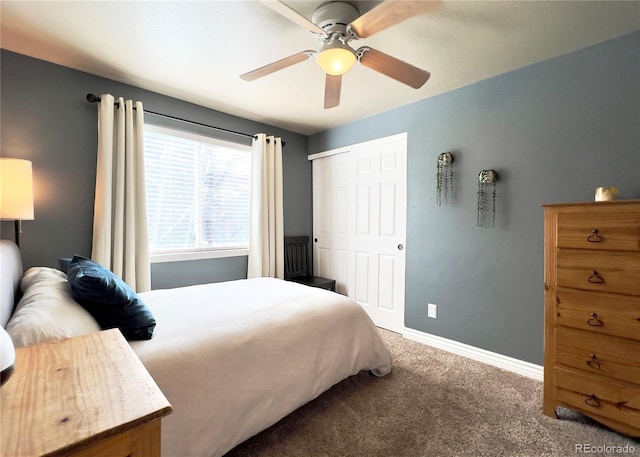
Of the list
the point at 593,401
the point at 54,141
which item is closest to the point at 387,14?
the point at 593,401

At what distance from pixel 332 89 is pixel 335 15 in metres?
0.46

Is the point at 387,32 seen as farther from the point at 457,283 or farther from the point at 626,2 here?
the point at 457,283

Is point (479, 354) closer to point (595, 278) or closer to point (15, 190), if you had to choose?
point (595, 278)

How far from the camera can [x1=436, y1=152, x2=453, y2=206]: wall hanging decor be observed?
9.14 feet

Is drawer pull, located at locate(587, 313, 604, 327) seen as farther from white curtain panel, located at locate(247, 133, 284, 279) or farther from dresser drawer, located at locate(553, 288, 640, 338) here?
white curtain panel, located at locate(247, 133, 284, 279)

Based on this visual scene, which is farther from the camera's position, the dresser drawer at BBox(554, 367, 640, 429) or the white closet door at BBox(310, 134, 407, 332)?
the white closet door at BBox(310, 134, 407, 332)

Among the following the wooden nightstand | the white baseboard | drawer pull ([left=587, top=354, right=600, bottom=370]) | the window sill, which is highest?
the window sill

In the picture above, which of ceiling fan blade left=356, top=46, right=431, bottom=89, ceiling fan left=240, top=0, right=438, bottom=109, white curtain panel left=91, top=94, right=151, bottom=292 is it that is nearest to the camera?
ceiling fan left=240, top=0, right=438, bottom=109

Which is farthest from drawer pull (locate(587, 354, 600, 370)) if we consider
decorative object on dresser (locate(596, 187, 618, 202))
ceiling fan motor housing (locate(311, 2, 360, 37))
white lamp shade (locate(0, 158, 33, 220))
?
white lamp shade (locate(0, 158, 33, 220))

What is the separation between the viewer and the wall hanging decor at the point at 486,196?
2.51 meters

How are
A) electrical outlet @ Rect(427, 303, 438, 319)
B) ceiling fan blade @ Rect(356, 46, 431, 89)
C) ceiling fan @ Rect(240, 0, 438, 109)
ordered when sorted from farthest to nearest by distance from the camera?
electrical outlet @ Rect(427, 303, 438, 319), ceiling fan blade @ Rect(356, 46, 431, 89), ceiling fan @ Rect(240, 0, 438, 109)

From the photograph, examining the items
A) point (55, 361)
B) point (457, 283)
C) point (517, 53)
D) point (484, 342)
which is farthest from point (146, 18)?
point (484, 342)

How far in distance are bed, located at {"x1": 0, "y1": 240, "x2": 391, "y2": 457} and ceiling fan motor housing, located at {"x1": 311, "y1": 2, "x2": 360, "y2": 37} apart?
1.67 meters

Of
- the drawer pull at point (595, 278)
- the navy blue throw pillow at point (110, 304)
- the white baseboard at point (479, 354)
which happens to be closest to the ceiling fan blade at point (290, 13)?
the navy blue throw pillow at point (110, 304)
